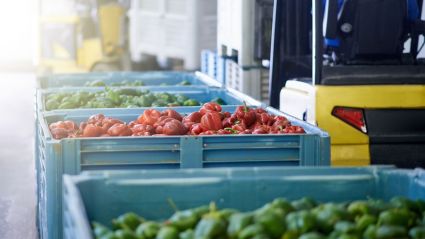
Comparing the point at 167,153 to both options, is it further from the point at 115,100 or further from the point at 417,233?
the point at 115,100

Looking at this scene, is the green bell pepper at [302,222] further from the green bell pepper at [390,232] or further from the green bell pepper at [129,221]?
the green bell pepper at [129,221]

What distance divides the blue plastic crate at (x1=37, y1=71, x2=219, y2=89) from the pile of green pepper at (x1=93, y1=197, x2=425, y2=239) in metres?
5.33

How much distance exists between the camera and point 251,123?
5938 millimetres

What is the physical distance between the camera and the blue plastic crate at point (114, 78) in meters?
9.16

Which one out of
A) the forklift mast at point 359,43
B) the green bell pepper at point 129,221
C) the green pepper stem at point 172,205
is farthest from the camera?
the forklift mast at point 359,43

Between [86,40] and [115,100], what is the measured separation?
10899 millimetres

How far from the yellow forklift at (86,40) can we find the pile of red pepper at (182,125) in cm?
1146

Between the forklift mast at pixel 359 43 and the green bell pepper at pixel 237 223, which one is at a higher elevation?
the forklift mast at pixel 359 43

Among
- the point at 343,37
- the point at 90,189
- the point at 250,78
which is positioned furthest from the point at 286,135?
the point at 250,78

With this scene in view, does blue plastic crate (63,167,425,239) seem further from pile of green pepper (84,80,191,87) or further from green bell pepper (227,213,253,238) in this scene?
pile of green pepper (84,80,191,87)

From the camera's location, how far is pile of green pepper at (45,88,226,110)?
716 centimetres

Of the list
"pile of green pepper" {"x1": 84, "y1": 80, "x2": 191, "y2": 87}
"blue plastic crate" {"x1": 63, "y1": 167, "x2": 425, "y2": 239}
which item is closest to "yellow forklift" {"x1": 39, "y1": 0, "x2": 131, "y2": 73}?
"pile of green pepper" {"x1": 84, "y1": 80, "x2": 191, "y2": 87}

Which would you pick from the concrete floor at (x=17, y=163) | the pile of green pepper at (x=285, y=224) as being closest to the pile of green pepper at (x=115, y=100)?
the concrete floor at (x=17, y=163)

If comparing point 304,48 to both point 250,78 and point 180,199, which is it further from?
point 180,199
